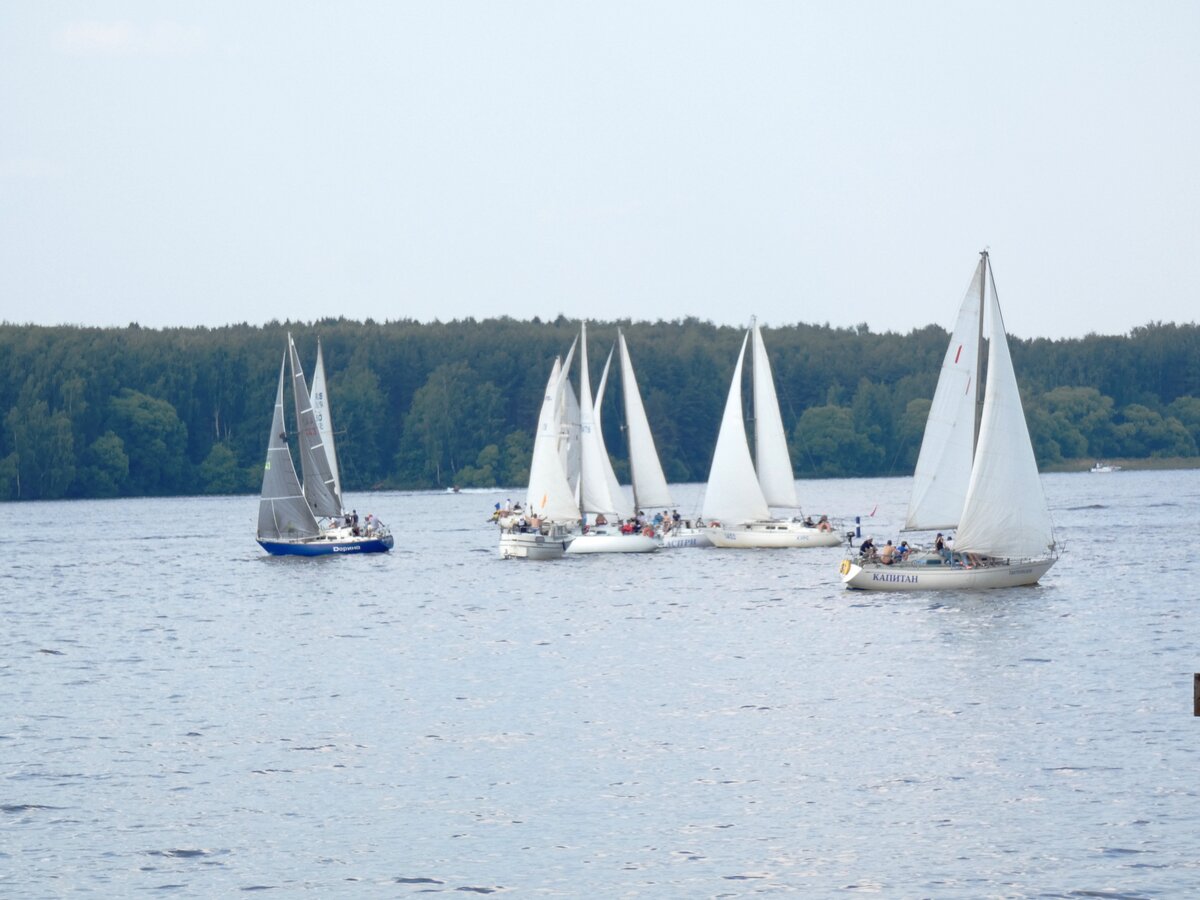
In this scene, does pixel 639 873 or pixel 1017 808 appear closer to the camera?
pixel 639 873

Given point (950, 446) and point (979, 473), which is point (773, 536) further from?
point (979, 473)

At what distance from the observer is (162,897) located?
23234mm

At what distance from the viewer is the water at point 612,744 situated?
24.3 metres

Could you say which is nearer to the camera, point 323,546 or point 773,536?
point 323,546

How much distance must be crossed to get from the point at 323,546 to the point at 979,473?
125 feet

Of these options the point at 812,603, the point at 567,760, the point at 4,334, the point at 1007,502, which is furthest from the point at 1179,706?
the point at 4,334

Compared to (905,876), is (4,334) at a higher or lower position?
higher

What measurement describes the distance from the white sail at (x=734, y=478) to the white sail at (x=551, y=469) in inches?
288

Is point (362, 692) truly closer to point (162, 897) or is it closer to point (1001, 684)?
point (1001, 684)

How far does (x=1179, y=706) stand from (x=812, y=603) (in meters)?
24.9

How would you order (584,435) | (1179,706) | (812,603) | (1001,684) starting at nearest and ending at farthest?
(1179,706) < (1001,684) < (812,603) < (584,435)

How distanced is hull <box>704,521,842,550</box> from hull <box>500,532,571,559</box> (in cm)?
921

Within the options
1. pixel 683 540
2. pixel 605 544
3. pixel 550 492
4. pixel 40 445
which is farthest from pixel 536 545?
pixel 40 445

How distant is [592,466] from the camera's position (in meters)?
81.2
